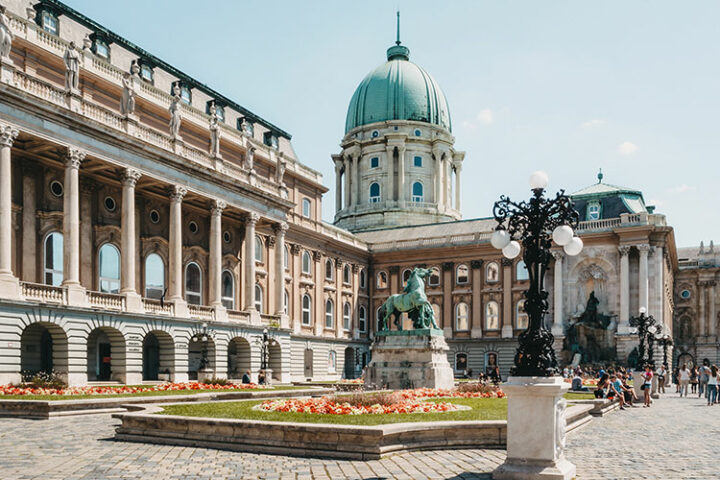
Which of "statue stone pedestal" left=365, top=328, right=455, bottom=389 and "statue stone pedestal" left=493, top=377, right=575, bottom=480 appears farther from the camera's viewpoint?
"statue stone pedestal" left=365, top=328, right=455, bottom=389

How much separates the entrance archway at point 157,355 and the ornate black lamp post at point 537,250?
31.6 meters

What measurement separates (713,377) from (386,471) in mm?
27177

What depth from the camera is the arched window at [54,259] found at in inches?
1515

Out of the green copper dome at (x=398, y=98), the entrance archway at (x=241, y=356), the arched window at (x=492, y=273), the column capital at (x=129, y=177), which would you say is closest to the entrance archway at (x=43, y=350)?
the column capital at (x=129, y=177)

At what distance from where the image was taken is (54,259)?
38.9 metres

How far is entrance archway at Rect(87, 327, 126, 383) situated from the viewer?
38969 mm

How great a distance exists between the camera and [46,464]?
13.4m

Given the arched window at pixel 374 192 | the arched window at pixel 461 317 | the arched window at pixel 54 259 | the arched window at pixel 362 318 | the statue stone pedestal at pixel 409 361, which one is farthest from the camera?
the arched window at pixel 374 192

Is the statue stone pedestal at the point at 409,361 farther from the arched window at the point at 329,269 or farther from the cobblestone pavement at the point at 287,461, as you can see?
the arched window at the point at 329,269

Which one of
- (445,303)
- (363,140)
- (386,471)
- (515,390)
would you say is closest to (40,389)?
(386,471)

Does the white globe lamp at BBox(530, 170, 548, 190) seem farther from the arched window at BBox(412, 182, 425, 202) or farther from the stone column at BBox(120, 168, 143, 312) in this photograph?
the arched window at BBox(412, 182, 425, 202)

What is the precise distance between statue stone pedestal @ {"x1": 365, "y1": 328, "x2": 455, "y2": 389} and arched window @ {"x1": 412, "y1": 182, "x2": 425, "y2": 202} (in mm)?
58445

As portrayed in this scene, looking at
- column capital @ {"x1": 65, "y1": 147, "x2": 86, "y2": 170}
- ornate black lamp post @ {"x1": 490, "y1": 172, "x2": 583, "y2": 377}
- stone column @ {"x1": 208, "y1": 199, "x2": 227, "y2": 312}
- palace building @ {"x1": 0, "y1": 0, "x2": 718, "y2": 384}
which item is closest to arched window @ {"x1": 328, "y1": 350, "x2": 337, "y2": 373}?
palace building @ {"x1": 0, "y1": 0, "x2": 718, "y2": 384}

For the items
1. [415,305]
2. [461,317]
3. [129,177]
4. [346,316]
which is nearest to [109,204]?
[129,177]
